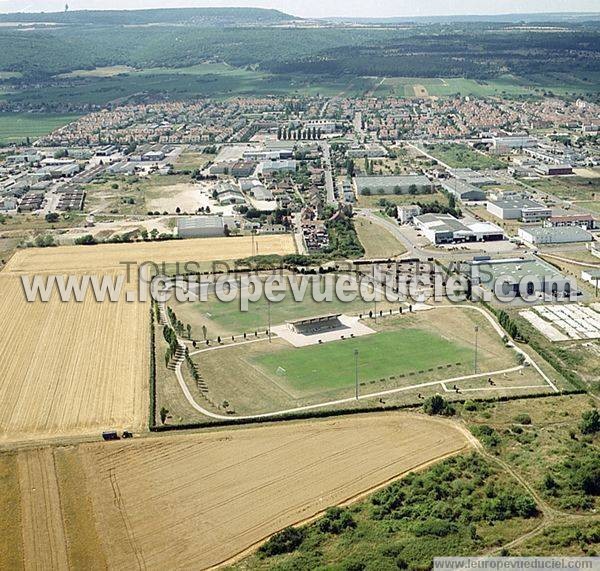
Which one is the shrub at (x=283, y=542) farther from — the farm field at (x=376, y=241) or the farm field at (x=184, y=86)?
the farm field at (x=184, y=86)

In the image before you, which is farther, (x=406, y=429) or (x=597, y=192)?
(x=597, y=192)

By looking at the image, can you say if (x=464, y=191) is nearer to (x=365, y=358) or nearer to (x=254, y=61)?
(x=365, y=358)

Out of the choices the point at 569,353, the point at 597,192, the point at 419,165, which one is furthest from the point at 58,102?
the point at 569,353

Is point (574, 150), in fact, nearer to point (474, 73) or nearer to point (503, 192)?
point (503, 192)

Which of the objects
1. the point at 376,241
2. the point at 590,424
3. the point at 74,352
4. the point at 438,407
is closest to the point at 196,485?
the point at 438,407

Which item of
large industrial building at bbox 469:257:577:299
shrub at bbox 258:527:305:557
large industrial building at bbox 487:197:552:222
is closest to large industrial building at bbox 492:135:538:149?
large industrial building at bbox 487:197:552:222

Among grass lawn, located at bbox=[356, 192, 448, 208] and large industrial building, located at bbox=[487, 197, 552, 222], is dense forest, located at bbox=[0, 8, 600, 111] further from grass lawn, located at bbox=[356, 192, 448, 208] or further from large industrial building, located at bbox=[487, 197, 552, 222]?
large industrial building, located at bbox=[487, 197, 552, 222]
